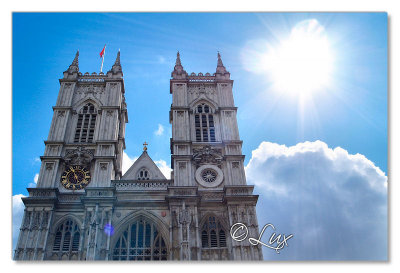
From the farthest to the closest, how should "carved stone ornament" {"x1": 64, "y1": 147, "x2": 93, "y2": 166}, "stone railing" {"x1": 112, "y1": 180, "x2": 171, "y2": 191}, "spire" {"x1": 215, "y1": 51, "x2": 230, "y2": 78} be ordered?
"spire" {"x1": 215, "y1": 51, "x2": 230, "y2": 78}
"carved stone ornament" {"x1": 64, "y1": 147, "x2": 93, "y2": 166}
"stone railing" {"x1": 112, "y1": 180, "x2": 171, "y2": 191}

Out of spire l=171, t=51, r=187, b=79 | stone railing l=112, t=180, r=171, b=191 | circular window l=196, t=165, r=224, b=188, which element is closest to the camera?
stone railing l=112, t=180, r=171, b=191

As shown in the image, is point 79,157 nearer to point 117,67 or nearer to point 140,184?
point 140,184

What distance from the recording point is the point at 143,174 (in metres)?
29.8

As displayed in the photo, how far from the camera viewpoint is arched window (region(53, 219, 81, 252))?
25.0 metres

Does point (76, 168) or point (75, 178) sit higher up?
point (76, 168)

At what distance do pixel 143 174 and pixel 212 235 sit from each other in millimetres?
7261

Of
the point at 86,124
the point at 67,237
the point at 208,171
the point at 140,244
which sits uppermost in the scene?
the point at 86,124

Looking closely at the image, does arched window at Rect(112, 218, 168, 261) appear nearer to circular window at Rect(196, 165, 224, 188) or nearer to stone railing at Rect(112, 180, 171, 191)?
stone railing at Rect(112, 180, 171, 191)

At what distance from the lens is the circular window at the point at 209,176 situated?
28453 mm

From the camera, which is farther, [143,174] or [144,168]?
[144,168]

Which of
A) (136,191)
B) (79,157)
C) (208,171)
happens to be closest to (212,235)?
(208,171)

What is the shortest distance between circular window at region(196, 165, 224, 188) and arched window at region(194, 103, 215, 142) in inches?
105

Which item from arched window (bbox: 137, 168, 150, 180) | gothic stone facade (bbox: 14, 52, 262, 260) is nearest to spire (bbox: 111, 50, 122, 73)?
gothic stone facade (bbox: 14, 52, 262, 260)
